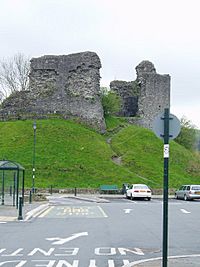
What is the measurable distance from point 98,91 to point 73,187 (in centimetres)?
2190

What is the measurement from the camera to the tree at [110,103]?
72.6 m

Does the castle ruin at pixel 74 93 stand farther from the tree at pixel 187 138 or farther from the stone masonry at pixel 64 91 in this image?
the tree at pixel 187 138

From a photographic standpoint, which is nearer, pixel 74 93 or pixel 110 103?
pixel 74 93

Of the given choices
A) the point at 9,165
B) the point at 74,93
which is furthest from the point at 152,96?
the point at 9,165

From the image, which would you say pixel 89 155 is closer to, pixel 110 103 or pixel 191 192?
pixel 191 192

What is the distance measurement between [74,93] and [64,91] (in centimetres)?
126

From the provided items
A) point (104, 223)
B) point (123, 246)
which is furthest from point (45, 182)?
point (123, 246)

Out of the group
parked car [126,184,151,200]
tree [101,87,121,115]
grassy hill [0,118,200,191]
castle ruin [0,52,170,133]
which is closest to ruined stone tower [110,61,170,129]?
castle ruin [0,52,170,133]

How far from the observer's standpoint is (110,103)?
72875 millimetres

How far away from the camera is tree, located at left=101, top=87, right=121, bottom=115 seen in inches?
2859

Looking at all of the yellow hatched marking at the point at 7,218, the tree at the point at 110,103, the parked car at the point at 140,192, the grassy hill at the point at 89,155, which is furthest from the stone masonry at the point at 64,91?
the yellow hatched marking at the point at 7,218

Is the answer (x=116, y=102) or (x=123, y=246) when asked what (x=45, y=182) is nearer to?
(x=116, y=102)

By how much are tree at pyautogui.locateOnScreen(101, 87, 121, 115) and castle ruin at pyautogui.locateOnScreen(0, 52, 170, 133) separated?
2582 millimetres

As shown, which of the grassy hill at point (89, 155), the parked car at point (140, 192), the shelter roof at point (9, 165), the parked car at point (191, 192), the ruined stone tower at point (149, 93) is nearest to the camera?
the shelter roof at point (9, 165)
